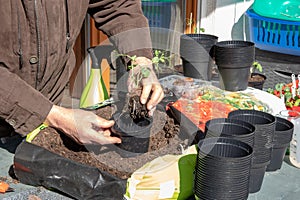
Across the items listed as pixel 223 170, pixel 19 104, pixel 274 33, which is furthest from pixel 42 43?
pixel 274 33

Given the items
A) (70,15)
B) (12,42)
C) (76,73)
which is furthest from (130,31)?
(76,73)

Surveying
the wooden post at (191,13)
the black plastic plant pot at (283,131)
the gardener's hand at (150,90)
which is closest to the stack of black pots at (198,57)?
the gardener's hand at (150,90)

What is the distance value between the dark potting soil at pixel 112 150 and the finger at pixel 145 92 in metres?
0.08

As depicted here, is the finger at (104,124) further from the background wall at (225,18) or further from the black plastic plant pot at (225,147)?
the background wall at (225,18)

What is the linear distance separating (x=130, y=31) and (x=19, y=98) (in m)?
0.58

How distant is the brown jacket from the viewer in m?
1.38

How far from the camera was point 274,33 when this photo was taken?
4562 millimetres

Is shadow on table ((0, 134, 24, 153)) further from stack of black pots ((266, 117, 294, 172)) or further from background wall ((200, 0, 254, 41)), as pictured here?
background wall ((200, 0, 254, 41))

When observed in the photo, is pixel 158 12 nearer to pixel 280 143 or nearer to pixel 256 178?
pixel 280 143

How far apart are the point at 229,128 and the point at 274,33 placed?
336 centimetres

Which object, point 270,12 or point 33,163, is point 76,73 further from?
point 33,163

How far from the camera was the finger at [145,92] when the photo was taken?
156 centimetres

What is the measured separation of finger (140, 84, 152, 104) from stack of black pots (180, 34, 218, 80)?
2.39 feet

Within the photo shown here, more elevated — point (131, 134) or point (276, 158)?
point (131, 134)
